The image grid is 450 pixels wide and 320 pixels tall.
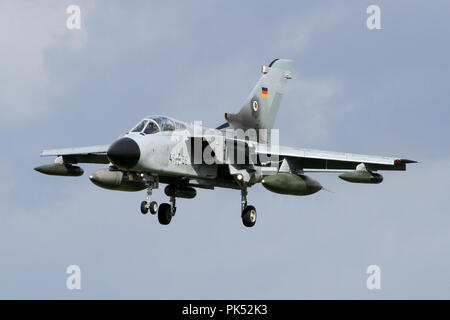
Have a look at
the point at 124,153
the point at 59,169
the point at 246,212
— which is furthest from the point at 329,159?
the point at 59,169

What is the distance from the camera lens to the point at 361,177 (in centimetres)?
3039

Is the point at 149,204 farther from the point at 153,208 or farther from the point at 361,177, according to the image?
the point at 361,177

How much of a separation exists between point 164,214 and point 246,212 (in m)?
2.89

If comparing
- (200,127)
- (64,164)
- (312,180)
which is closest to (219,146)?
(200,127)

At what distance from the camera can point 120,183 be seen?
3034cm

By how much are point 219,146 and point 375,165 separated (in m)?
5.37

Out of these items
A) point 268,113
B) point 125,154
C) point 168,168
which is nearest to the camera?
point 125,154

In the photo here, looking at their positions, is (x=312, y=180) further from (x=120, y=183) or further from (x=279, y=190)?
(x=120, y=183)

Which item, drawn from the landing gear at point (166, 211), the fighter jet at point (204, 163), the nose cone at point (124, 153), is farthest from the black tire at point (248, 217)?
the nose cone at point (124, 153)

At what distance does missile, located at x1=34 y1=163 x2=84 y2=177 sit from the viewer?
3319 centimetres

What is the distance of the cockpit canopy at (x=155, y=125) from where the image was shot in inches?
1125

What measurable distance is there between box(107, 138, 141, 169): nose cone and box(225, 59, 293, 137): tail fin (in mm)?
7342

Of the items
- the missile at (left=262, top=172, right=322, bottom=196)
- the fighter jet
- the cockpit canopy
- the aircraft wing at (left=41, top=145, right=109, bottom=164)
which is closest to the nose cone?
the fighter jet

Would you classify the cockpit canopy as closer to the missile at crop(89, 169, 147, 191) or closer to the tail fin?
the missile at crop(89, 169, 147, 191)
